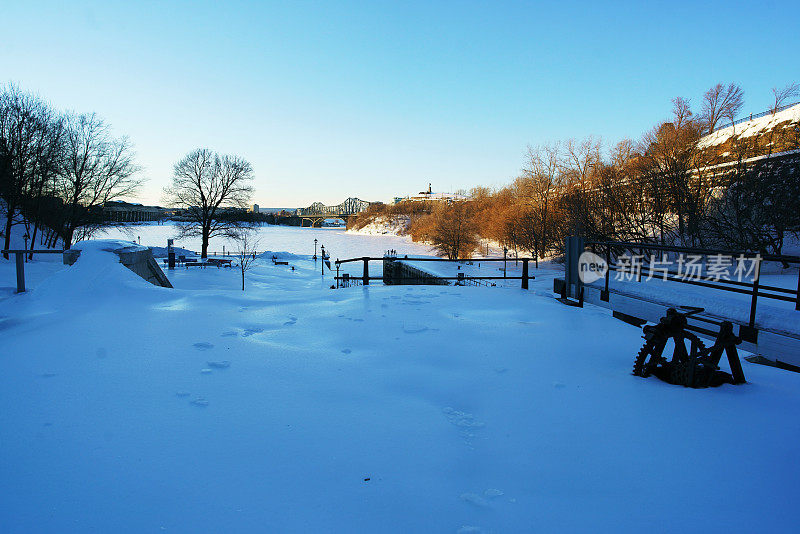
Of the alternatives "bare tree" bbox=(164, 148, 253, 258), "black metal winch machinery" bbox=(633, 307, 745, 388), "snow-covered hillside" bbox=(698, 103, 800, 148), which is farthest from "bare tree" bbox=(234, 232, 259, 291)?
"snow-covered hillside" bbox=(698, 103, 800, 148)

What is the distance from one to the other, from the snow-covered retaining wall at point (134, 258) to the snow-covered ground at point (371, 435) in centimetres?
431

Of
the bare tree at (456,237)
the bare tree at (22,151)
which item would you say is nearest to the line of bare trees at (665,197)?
the bare tree at (456,237)

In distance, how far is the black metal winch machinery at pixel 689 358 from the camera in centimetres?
385

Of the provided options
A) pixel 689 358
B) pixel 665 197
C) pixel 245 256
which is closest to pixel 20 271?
pixel 689 358

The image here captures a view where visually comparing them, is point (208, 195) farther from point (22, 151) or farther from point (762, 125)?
point (762, 125)

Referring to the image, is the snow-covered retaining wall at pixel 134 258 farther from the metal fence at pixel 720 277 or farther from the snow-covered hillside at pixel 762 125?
the snow-covered hillside at pixel 762 125

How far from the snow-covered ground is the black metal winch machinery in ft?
0.46

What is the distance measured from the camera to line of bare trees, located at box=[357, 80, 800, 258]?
17844 millimetres

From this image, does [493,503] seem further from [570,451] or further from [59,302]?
[59,302]

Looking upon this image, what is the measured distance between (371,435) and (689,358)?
322cm

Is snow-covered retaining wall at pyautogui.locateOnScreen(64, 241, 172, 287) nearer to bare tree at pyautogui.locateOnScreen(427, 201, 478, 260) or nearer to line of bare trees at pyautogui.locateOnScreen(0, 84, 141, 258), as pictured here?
line of bare trees at pyautogui.locateOnScreen(0, 84, 141, 258)

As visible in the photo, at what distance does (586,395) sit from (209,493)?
310 centimetres

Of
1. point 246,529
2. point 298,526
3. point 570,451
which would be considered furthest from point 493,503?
point 246,529

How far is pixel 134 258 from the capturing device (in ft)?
32.6
